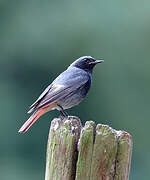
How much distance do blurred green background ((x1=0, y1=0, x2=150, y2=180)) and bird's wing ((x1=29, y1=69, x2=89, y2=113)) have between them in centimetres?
1282

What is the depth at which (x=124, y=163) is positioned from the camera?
5.03 m

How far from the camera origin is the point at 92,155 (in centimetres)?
502

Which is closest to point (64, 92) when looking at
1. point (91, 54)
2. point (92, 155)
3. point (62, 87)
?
point (62, 87)

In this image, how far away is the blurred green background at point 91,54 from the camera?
20.9 m

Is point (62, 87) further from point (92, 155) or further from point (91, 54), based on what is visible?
point (91, 54)

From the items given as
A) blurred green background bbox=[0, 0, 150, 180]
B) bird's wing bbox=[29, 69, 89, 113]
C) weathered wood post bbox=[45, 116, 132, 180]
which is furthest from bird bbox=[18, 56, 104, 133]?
blurred green background bbox=[0, 0, 150, 180]

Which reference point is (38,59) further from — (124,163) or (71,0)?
(124,163)

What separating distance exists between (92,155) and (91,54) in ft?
52.5

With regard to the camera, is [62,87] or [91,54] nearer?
[62,87]

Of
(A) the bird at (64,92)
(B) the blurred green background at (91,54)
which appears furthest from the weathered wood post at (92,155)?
(B) the blurred green background at (91,54)

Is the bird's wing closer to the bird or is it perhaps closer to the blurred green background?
the bird
